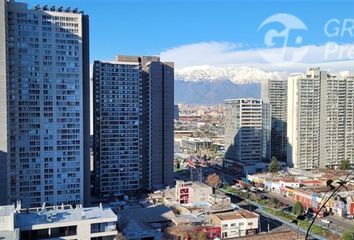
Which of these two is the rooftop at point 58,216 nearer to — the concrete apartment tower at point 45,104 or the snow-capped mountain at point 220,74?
the concrete apartment tower at point 45,104

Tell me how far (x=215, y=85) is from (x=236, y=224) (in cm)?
9100

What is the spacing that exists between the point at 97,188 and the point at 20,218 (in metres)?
6.88

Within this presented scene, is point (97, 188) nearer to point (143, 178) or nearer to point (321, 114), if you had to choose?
point (143, 178)

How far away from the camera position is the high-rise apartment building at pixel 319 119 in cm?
1700

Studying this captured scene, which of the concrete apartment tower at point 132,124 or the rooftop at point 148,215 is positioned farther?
the concrete apartment tower at point 132,124

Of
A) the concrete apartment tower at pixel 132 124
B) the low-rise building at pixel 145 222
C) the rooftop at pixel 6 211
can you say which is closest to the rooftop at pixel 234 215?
the low-rise building at pixel 145 222

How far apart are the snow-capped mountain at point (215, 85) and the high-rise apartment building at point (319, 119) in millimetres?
65425

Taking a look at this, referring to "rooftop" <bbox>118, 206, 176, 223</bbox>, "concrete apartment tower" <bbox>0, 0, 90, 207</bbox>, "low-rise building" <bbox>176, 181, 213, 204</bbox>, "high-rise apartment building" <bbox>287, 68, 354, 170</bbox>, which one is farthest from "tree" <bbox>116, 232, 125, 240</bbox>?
"high-rise apartment building" <bbox>287, 68, 354, 170</bbox>

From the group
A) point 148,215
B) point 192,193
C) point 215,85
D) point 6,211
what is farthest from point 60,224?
point 215,85

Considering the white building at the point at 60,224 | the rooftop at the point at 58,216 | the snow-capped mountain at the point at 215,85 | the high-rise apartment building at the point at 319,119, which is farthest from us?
the snow-capped mountain at the point at 215,85

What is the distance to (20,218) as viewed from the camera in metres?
6.09

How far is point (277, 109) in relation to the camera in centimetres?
1967

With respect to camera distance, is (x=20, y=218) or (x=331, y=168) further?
(x=331, y=168)

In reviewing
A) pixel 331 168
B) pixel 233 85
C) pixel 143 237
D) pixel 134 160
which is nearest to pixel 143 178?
pixel 134 160
